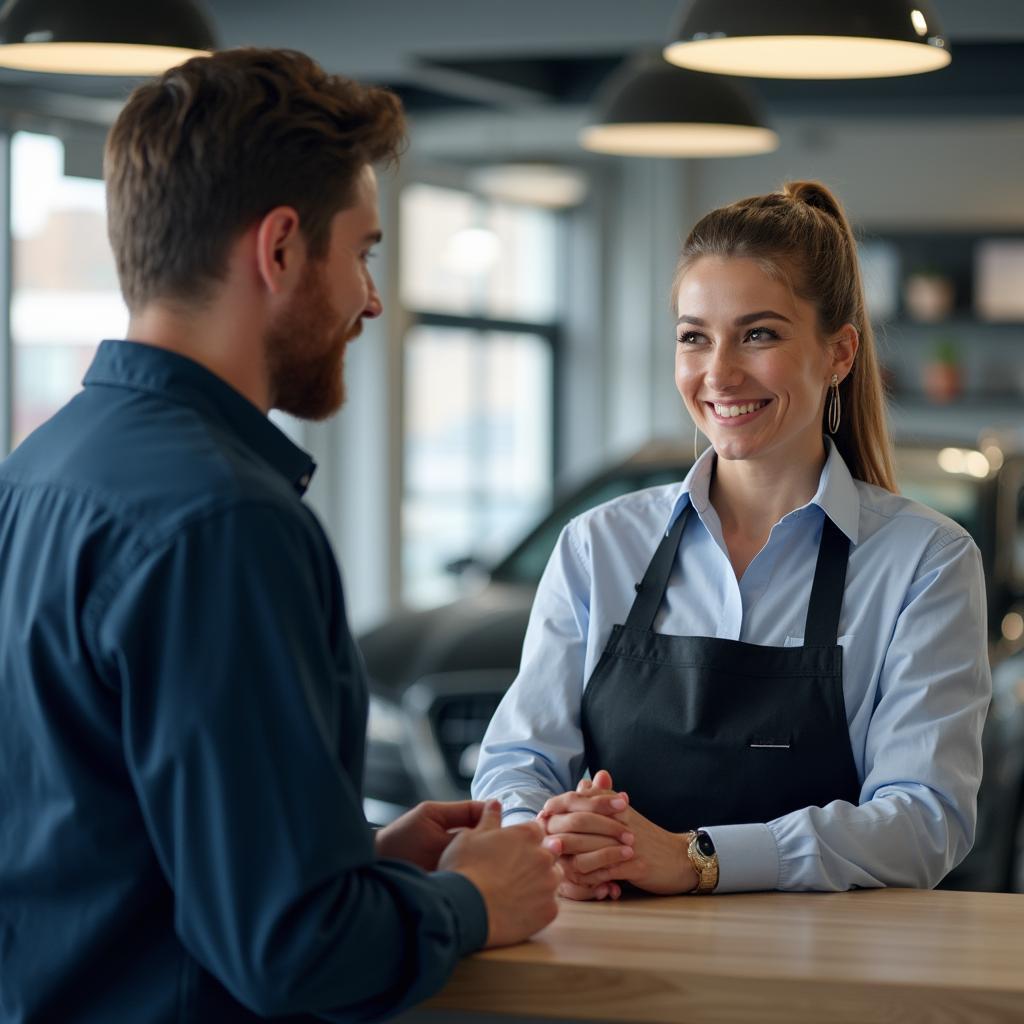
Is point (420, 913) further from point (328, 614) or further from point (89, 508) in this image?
point (89, 508)

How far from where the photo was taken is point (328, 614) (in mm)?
1406

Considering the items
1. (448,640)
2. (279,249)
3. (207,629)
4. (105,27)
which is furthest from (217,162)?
(448,640)

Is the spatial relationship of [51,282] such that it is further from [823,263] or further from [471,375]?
[823,263]

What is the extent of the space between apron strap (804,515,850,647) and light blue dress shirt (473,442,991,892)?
0.05ft

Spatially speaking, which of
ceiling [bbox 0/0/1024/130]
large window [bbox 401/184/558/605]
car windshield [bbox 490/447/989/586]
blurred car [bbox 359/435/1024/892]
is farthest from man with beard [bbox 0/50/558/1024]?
large window [bbox 401/184/558/605]

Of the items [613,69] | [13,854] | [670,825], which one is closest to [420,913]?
[13,854]

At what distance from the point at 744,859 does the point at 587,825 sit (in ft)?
0.61

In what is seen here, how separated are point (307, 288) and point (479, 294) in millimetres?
9087

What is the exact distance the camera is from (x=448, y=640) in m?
4.79

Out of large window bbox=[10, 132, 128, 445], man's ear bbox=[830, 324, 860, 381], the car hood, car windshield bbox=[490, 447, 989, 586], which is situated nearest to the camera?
man's ear bbox=[830, 324, 860, 381]

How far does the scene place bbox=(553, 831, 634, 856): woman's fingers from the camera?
187 centimetres

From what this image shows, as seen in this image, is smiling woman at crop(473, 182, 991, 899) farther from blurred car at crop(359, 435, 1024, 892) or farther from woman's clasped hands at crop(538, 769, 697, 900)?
blurred car at crop(359, 435, 1024, 892)

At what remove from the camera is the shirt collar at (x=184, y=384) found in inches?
56.4

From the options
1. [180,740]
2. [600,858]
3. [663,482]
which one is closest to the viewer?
[180,740]
